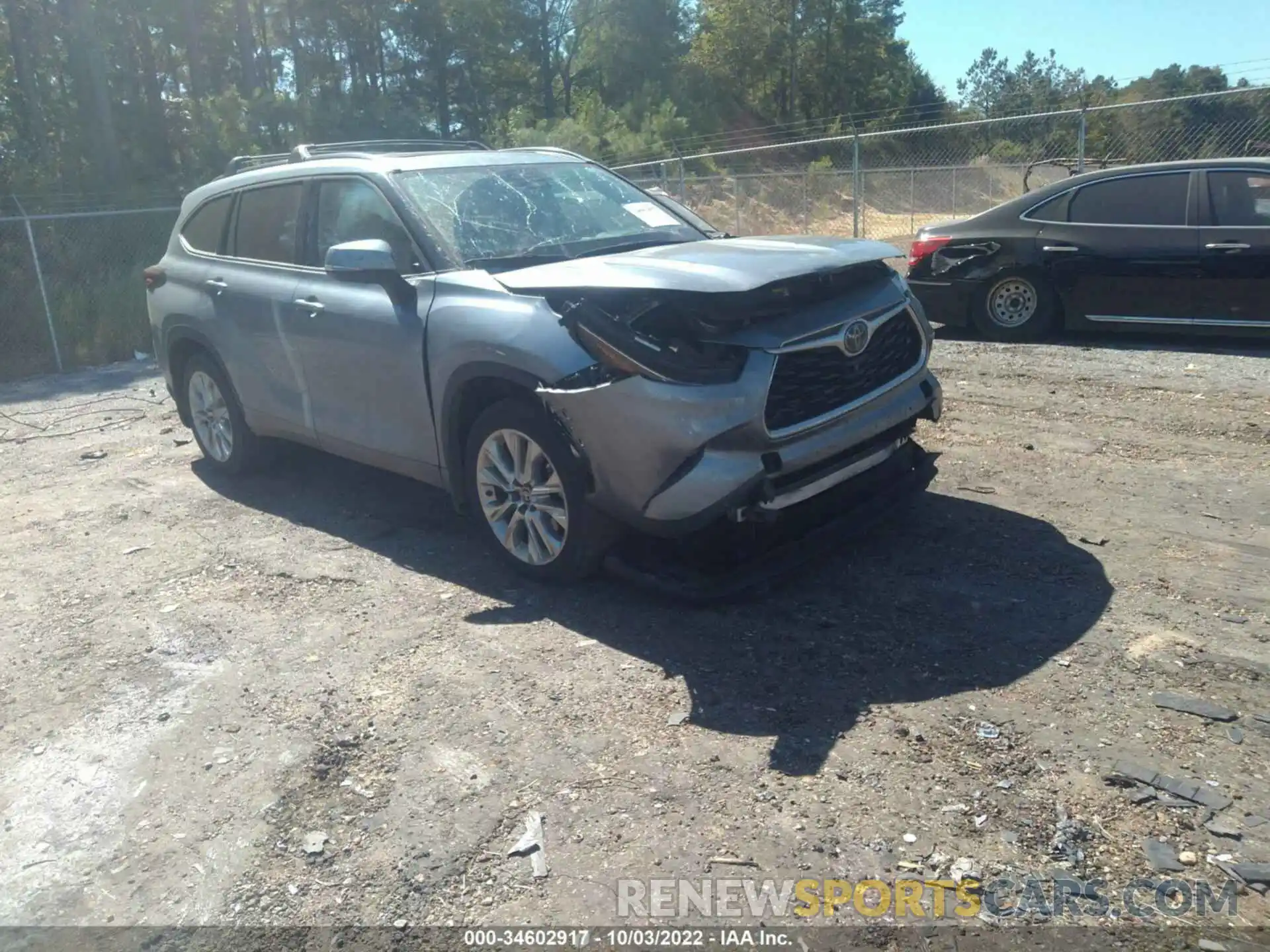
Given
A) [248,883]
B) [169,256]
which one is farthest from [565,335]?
[169,256]

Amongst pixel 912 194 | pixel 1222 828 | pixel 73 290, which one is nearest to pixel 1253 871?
pixel 1222 828

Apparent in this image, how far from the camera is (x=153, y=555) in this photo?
575 cm

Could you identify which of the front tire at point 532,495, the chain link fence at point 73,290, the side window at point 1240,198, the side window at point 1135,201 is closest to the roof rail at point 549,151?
the front tire at point 532,495

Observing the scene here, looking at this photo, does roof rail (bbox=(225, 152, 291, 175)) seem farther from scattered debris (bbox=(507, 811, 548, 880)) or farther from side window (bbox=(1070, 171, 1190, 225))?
side window (bbox=(1070, 171, 1190, 225))

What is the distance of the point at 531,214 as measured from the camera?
17.6ft

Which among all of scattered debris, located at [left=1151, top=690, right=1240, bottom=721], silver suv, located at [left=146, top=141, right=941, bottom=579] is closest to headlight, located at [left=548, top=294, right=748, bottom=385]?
silver suv, located at [left=146, top=141, right=941, bottom=579]

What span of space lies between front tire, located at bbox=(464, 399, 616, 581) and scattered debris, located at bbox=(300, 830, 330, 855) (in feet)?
5.48

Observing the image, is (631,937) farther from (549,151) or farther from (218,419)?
(218,419)

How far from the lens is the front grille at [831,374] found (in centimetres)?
418

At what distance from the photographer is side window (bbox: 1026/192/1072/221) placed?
9117mm

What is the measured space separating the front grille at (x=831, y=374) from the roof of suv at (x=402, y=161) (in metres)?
2.17

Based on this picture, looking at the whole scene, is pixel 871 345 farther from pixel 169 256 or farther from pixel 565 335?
pixel 169 256

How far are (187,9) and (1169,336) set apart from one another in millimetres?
29362

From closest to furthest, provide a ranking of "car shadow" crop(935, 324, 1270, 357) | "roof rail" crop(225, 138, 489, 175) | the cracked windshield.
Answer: the cracked windshield → "roof rail" crop(225, 138, 489, 175) → "car shadow" crop(935, 324, 1270, 357)
